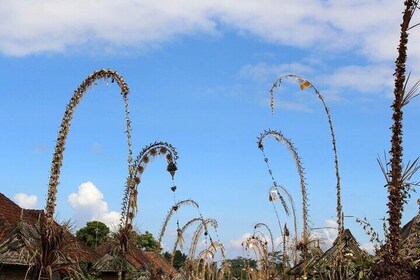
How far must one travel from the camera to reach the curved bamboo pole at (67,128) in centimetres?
1231

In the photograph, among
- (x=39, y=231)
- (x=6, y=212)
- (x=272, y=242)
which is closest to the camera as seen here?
(x=39, y=231)

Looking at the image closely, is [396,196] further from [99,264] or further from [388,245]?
[99,264]

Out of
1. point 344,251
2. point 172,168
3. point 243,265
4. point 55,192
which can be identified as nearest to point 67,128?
point 55,192

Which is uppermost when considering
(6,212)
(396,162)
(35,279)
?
(6,212)

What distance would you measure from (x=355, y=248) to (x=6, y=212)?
14723mm

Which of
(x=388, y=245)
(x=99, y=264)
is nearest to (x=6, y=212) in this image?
(x=99, y=264)

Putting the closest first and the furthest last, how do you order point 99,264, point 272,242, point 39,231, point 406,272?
point 406,272 < point 39,231 < point 99,264 < point 272,242

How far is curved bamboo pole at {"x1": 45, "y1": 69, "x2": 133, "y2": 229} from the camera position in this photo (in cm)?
1231

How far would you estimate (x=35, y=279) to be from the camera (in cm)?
1160

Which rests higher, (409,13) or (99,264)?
(409,13)

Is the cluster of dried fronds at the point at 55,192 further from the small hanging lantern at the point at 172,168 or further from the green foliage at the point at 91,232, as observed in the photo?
the green foliage at the point at 91,232

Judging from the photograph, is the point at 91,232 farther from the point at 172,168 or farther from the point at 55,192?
the point at 55,192

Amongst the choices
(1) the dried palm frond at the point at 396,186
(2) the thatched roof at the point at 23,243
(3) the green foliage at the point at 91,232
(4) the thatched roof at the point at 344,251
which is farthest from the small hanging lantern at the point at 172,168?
(3) the green foliage at the point at 91,232

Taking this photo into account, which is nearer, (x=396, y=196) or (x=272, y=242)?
(x=396, y=196)
